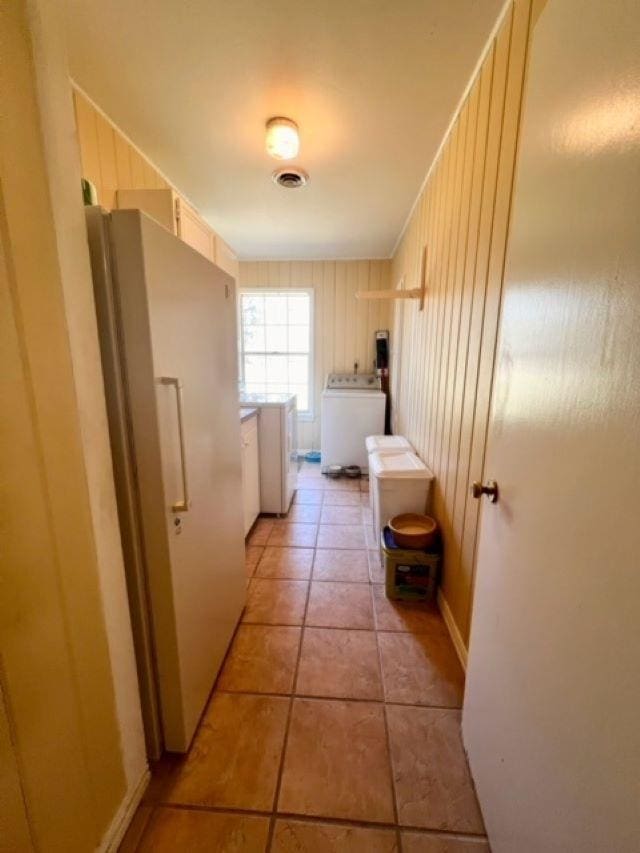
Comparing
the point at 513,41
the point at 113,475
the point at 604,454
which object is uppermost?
the point at 513,41

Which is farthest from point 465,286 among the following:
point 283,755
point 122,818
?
point 122,818

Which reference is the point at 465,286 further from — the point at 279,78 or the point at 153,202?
the point at 153,202

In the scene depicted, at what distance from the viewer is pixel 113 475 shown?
98 cm

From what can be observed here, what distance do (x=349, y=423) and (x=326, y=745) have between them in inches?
116

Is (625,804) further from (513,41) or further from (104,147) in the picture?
(104,147)

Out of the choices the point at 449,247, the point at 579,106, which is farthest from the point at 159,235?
the point at 449,247

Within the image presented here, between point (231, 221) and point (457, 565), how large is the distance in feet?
10.7

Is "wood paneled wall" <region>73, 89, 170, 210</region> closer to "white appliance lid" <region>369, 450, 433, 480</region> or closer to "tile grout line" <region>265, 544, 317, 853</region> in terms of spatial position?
"white appliance lid" <region>369, 450, 433, 480</region>

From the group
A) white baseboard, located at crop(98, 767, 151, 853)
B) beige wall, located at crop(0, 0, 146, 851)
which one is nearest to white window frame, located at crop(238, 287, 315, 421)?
beige wall, located at crop(0, 0, 146, 851)

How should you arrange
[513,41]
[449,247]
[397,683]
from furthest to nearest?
[449,247] < [397,683] < [513,41]

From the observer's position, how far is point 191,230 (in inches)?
93.5

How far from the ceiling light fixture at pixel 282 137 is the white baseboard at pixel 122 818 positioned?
106 inches

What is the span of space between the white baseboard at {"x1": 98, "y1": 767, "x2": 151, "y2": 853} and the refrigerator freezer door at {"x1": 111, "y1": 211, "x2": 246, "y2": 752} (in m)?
0.12

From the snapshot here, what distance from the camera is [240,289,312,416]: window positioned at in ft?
14.8
